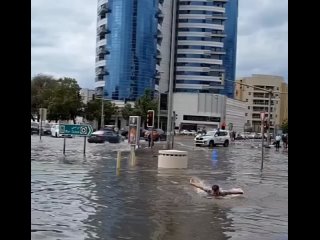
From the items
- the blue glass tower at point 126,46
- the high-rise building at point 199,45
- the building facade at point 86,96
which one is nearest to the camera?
the building facade at point 86,96

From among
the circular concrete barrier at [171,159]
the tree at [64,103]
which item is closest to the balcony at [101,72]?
the tree at [64,103]

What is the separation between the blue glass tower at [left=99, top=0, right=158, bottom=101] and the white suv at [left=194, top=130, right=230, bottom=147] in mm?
79758

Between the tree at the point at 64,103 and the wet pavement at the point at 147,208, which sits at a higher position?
the tree at the point at 64,103

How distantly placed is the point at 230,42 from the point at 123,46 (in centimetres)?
4390

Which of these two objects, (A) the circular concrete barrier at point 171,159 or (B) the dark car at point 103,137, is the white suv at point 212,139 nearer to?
(B) the dark car at point 103,137

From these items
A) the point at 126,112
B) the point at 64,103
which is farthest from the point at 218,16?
the point at 64,103

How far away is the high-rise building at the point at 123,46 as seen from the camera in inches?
5384

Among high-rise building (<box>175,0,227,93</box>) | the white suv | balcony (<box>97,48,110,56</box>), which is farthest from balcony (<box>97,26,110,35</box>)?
the white suv

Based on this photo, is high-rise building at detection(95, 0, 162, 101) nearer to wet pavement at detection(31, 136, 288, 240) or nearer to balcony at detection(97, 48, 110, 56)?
balcony at detection(97, 48, 110, 56)

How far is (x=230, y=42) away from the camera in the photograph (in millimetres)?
166875

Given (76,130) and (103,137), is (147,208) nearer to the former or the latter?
(76,130)
